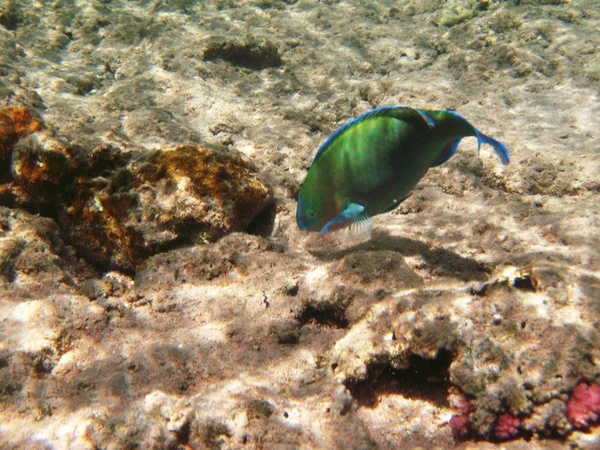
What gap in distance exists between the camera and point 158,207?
2910 millimetres

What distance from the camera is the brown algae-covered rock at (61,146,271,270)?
2889 mm

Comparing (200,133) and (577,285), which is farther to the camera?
(200,133)

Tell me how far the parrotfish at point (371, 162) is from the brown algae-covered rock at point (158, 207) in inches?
37.0

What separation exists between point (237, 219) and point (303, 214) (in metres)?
0.95

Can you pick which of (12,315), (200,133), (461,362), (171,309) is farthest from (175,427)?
(200,133)

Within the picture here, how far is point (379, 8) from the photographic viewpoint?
8.61 meters

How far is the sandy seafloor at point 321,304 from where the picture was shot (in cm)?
171

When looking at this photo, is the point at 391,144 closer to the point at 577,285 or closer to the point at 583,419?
the point at 577,285

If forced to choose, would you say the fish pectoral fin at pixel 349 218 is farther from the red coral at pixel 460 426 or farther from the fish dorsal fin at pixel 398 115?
the red coral at pixel 460 426

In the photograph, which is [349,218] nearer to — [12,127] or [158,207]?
[158,207]

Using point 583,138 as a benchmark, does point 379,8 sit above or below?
above

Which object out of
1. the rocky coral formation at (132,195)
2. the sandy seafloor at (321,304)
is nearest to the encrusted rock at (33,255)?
the sandy seafloor at (321,304)

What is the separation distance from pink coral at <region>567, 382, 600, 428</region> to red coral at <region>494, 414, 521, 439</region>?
0.21 m

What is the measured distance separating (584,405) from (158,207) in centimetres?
293
